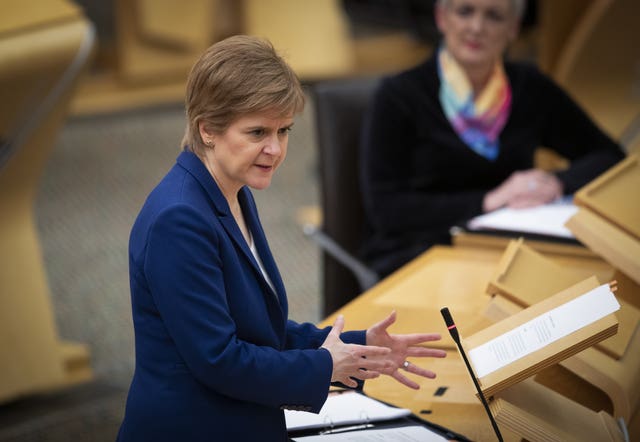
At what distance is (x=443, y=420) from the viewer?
175cm

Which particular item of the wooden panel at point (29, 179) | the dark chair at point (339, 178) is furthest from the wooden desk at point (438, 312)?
the wooden panel at point (29, 179)

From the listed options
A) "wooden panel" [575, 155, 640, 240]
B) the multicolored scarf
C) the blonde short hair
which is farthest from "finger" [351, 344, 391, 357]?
the blonde short hair

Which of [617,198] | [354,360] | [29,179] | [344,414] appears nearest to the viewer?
[354,360]

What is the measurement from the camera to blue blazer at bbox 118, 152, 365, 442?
55.2 inches

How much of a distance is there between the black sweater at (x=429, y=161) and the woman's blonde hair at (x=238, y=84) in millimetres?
1302

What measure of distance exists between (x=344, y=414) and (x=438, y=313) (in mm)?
503

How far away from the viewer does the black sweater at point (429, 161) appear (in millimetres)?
2768

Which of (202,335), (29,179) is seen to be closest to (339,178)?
(29,179)

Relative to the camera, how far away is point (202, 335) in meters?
1.40

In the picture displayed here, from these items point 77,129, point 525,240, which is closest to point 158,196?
point 525,240

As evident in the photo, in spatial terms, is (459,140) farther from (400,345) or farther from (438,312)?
(400,345)

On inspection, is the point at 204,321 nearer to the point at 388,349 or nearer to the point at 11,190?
the point at 388,349

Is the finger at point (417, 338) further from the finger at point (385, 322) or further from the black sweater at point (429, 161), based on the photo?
the black sweater at point (429, 161)

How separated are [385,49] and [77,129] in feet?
7.67
